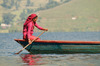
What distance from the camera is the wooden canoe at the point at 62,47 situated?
76.5 feet

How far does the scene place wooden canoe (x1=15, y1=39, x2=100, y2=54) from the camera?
76.5 feet

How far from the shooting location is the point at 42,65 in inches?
676

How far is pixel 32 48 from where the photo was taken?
24.2 metres

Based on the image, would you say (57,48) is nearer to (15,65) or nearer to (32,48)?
(32,48)

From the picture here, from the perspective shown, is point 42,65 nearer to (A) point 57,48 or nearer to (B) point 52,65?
(B) point 52,65

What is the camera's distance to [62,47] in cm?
2372

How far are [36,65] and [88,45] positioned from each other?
23.5 ft

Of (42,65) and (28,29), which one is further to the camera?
(28,29)

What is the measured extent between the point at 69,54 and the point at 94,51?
1.83 m

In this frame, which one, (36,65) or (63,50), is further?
(63,50)

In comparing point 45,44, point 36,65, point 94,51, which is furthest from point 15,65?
point 94,51

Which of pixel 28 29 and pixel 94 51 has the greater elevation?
pixel 28 29

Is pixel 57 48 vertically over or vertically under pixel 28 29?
under

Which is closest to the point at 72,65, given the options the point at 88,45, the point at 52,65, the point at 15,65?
the point at 52,65
